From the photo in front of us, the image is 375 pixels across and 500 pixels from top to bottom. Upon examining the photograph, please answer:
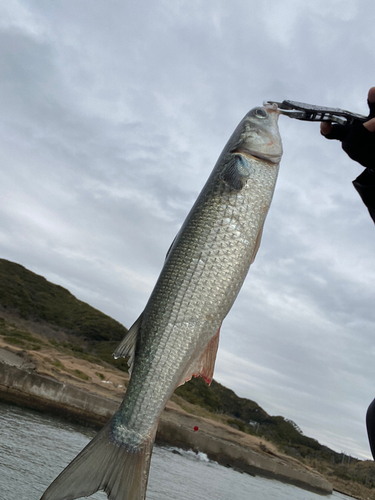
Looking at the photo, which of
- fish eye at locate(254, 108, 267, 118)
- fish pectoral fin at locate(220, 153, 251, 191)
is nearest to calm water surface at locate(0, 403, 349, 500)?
fish pectoral fin at locate(220, 153, 251, 191)

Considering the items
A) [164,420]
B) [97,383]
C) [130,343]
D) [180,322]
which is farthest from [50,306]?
[180,322]

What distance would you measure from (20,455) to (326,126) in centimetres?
910

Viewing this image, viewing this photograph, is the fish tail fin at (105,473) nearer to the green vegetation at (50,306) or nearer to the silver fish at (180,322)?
the silver fish at (180,322)

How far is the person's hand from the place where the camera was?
2577 millimetres

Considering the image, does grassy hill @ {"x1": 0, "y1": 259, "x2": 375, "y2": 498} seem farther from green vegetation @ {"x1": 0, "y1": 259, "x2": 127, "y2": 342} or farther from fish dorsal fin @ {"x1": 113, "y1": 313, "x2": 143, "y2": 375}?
fish dorsal fin @ {"x1": 113, "y1": 313, "x2": 143, "y2": 375}

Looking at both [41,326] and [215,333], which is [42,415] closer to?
[215,333]

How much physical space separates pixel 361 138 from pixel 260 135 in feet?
2.45

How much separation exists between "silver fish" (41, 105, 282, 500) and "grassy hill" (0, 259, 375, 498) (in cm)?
3630

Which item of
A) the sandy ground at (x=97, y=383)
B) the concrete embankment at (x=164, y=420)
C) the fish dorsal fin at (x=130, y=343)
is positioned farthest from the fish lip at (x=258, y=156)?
the sandy ground at (x=97, y=383)

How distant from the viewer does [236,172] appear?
2.82 meters

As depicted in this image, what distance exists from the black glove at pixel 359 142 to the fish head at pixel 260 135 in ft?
1.52

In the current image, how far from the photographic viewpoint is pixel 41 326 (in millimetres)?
50594

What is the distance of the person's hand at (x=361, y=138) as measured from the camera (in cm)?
258

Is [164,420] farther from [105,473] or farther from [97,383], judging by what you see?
[105,473]
